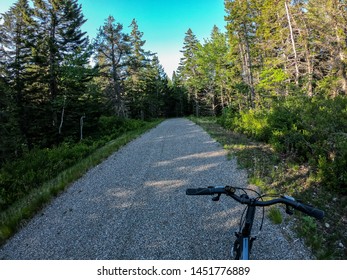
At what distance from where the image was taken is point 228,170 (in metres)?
6.20

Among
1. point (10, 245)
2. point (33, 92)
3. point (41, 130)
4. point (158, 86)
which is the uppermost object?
point (158, 86)

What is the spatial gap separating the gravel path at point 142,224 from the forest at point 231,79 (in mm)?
2424

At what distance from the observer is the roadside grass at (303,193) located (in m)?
2.92

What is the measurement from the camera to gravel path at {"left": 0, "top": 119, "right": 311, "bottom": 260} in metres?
3.02

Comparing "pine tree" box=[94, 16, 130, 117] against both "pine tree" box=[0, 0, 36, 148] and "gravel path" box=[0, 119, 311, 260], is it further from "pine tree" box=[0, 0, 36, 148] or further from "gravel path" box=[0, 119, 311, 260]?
"gravel path" box=[0, 119, 311, 260]

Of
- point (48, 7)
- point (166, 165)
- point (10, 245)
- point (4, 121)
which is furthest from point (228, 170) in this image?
point (48, 7)

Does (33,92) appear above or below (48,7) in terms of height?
below

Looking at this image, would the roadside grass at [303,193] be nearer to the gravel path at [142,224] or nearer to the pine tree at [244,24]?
the gravel path at [142,224]

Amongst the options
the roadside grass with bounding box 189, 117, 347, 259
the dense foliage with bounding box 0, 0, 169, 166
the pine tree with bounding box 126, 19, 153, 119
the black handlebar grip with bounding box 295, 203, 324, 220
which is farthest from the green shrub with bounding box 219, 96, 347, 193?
the pine tree with bounding box 126, 19, 153, 119

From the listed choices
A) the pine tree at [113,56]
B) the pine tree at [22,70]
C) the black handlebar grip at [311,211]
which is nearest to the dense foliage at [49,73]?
the pine tree at [22,70]
